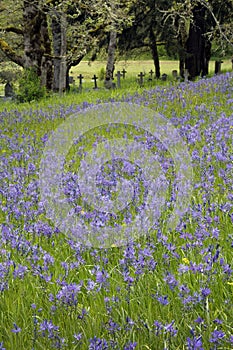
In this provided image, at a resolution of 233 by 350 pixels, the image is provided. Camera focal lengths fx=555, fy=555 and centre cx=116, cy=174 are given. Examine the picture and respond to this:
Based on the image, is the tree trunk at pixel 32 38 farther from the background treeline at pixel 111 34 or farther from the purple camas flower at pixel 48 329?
the purple camas flower at pixel 48 329

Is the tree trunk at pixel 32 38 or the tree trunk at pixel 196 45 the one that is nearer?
the tree trunk at pixel 32 38

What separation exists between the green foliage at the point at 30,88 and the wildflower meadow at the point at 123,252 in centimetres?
1112

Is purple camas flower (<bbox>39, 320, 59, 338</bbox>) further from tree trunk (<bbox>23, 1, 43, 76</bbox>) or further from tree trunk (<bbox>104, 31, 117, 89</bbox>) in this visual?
tree trunk (<bbox>104, 31, 117, 89</bbox>)

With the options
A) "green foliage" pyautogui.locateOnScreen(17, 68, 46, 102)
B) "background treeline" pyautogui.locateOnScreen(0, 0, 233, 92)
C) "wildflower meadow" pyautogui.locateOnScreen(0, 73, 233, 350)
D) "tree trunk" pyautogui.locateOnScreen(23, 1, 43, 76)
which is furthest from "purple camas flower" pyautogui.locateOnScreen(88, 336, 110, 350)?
"background treeline" pyautogui.locateOnScreen(0, 0, 233, 92)

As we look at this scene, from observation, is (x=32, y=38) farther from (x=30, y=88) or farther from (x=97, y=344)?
(x=97, y=344)

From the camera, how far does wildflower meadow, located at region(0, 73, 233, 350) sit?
2801 millimetres

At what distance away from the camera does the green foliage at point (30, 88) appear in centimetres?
1859

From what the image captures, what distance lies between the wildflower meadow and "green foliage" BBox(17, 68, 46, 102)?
1112 cm

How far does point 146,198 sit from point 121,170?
120cm

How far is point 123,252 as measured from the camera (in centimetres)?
380

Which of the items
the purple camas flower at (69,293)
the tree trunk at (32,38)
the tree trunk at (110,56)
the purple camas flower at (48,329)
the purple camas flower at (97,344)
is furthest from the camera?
the tree trunk at (110,56)

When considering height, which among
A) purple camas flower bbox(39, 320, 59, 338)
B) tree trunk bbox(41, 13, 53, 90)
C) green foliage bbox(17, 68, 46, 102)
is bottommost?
purple camas flower bbox(39, 320, 59, 338)

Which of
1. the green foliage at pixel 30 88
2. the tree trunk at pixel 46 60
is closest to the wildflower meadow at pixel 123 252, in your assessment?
the green foliage at pixel 30 88

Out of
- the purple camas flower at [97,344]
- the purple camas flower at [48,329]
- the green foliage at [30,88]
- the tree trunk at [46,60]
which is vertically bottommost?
the purple camas flower at [48,329]
